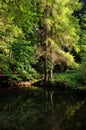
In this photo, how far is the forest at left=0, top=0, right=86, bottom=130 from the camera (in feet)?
43.8

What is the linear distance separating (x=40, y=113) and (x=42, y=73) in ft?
57.9

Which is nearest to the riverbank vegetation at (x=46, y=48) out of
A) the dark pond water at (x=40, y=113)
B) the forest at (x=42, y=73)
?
the forest at (x=42, y=73)

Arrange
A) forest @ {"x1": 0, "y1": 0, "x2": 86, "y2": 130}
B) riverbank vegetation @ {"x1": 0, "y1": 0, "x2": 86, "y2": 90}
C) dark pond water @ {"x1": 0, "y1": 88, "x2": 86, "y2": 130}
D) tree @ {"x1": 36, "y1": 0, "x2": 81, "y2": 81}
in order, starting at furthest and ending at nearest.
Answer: tree @ {"x1": 36, "y1": 0, "x2": 81, "y2": 81}
riverbank vegetation @ {"x1": 0, "y1": 0, "x2": 86, "y2": 90}
forest @ {"x1": 0, "y1": 0, "x2": 86, "y2": 130}
dark pond water @ {"x1": 0, "y1": 88, "x2": 86, "y2": 130}

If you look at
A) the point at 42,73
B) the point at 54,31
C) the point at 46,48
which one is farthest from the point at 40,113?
the point at 42,73

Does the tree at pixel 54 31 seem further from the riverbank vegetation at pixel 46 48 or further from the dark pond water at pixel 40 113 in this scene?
the dark pond water at pixel 40 113

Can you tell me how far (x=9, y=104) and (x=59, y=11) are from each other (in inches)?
483

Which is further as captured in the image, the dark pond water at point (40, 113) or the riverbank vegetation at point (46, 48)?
the riverbank vegetation at point (46, 48)

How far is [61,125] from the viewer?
10945 mm

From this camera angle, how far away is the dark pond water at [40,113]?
10891 millimetres

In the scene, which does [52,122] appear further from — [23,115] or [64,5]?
[64,5]

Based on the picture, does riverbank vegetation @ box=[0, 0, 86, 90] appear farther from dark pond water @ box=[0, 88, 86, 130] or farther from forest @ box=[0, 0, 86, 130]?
dark pond water @ box=[0, 88, 86, 130]

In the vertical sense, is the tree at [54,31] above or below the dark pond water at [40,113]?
above

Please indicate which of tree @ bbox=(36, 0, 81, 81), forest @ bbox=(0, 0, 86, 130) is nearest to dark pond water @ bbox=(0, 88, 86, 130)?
forest @ bbox=(0, 0, 86, 130)

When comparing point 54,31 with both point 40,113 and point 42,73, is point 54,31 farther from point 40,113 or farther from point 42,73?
point 40,113
